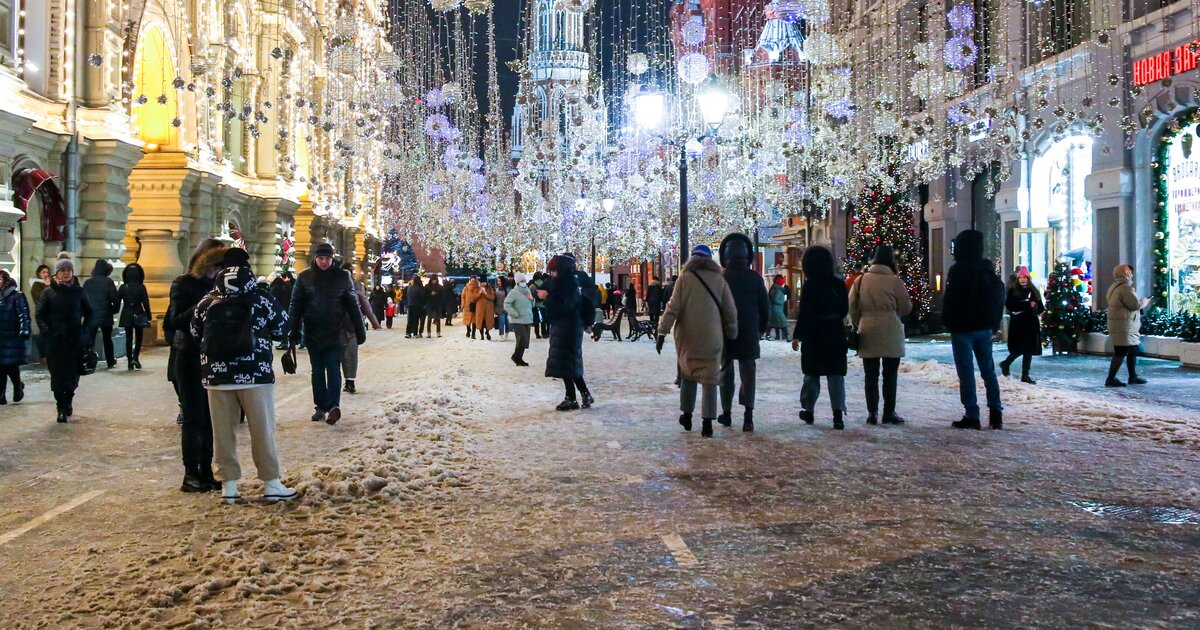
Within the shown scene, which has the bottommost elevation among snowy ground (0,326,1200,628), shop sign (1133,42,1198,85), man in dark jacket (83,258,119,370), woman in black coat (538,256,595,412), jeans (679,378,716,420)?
snowy ground (0,326,1200,628)

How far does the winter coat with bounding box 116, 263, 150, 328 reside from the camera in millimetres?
20203

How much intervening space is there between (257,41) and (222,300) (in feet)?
111

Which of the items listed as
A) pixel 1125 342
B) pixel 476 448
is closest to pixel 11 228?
pixel 476 448

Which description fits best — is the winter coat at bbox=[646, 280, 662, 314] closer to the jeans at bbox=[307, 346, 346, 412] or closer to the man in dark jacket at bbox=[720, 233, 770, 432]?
the jeans at bbox=[307, 346, 346, 412]

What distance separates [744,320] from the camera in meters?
11.5

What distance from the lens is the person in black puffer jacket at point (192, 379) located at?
26.9 ft

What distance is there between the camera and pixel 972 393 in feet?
37.7

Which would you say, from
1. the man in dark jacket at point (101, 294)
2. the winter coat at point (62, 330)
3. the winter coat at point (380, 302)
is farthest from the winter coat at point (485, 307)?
the winter coat at point (62, 330)

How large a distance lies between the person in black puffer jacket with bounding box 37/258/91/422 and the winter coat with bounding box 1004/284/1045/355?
1192cm

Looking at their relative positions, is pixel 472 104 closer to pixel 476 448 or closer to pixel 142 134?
pixel 142 134

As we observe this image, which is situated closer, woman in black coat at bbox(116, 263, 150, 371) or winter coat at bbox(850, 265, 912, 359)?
winter coat at bbox(850, 265, 912, 359)

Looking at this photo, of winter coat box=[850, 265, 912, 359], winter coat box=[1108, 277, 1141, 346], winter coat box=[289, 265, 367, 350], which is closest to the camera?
winter coat box=[850, 265, 912, 359]

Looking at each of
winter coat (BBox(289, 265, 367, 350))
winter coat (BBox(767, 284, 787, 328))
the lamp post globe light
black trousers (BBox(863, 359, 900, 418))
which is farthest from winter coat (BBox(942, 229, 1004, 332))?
winter coat (BBox(767, 284, 787, 328))

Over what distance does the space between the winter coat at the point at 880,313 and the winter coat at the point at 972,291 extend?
46 centimetres
